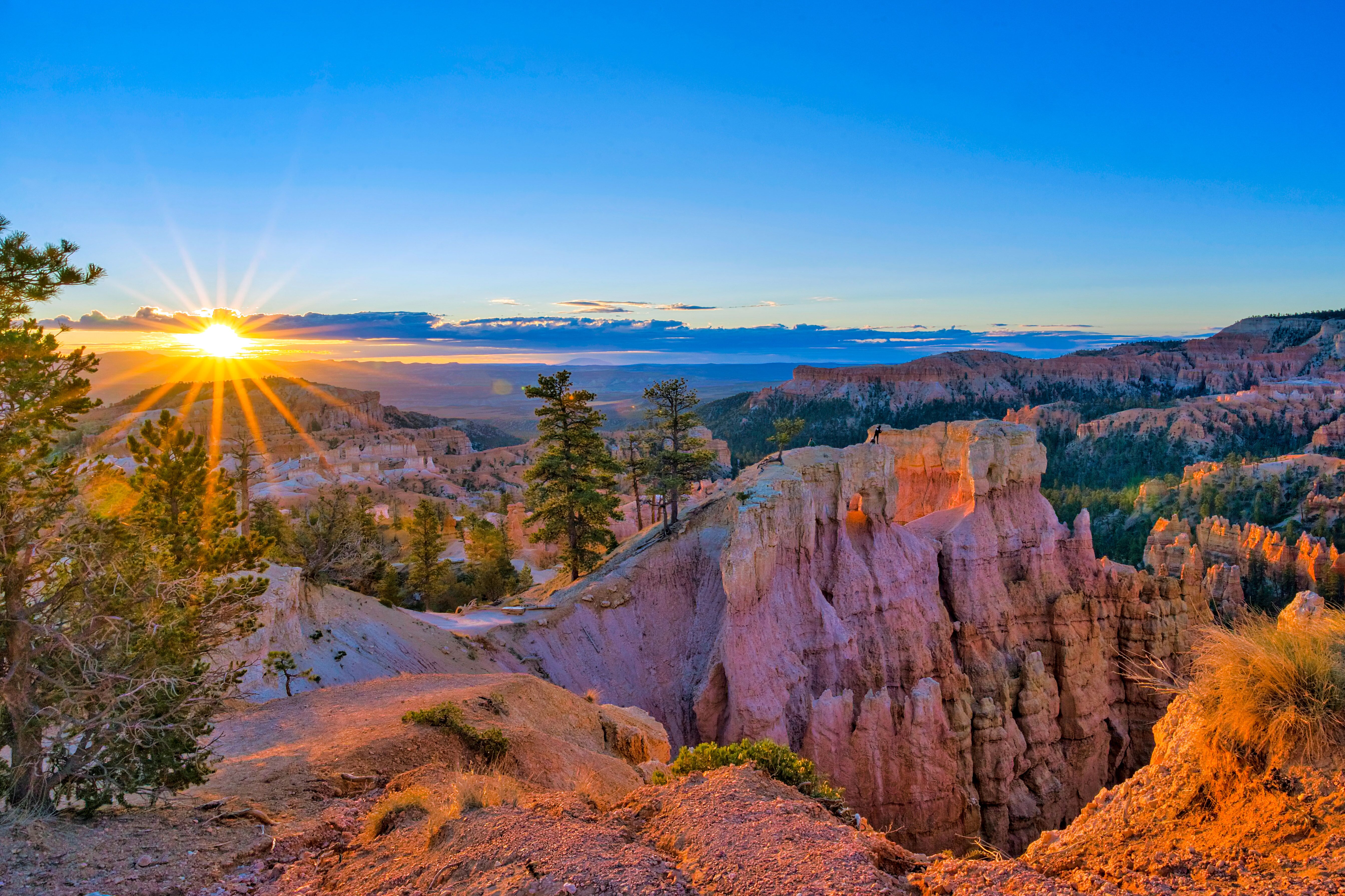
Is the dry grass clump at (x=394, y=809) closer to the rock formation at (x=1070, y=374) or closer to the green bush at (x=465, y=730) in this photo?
the green bush at (x=465, y=730)

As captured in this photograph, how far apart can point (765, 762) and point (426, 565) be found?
2874cm

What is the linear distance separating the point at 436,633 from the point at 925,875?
701 inches

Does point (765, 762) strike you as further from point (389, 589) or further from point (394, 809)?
point (389, 589)

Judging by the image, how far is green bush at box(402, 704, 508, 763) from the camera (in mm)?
10188

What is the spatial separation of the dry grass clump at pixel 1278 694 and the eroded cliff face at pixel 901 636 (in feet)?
44.5

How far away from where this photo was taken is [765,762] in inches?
326

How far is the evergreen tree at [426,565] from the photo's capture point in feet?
110

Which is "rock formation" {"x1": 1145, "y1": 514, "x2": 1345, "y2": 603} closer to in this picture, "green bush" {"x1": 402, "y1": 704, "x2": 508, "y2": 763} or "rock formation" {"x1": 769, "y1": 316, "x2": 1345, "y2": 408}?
"green bush" {"x1": 402, "y1": 704, "x2": 508, "y2": 763}

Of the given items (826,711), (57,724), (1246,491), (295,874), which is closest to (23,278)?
(57,724)

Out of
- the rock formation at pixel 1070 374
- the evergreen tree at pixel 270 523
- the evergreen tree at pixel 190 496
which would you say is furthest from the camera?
the rock formation at pixel 1070 374

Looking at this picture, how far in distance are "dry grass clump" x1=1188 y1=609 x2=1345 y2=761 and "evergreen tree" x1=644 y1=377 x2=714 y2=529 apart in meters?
22.4

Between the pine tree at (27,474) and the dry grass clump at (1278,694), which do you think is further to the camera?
the pine tree at (27,474)

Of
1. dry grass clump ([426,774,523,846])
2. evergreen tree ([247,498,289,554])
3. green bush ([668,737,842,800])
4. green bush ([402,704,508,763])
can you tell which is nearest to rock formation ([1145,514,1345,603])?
green bush ([668,737,842,800])

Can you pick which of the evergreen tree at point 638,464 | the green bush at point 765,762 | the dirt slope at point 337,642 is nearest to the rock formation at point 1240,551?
the evergreen tree at point 638,464
